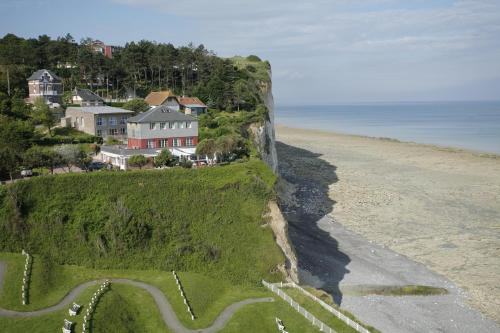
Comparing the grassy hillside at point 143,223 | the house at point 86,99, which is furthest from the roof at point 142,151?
the house at point 86,99

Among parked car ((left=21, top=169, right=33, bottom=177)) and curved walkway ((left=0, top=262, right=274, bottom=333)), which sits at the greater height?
parked car ((left=21, top=169, right=33, bottom=177))

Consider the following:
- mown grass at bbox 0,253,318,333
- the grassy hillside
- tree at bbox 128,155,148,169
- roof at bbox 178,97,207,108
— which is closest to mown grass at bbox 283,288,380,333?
mown grass at bbox 0,253,318,333

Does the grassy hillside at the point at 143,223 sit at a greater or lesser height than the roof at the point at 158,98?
lesser

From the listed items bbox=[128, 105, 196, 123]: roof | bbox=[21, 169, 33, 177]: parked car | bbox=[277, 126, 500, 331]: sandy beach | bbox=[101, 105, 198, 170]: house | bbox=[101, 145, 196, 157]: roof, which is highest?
bbox=[128, 105, 196, 123]: roof

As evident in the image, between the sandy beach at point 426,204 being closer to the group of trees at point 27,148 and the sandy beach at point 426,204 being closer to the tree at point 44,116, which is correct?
the group of trees at point 27,148

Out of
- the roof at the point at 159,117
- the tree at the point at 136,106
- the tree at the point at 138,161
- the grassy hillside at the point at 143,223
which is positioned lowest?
the grassy hillside at the point at 143,223

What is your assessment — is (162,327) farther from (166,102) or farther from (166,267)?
(166,102)

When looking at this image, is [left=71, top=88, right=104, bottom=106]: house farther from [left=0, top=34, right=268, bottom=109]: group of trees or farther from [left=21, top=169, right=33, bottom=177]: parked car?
[left=21, top=169, right=33, bottom=177]: parked car

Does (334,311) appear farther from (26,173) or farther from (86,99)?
(86,99)
